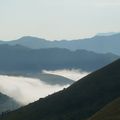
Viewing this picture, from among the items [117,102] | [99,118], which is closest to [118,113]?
[99,118]

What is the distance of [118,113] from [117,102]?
82.6 ft

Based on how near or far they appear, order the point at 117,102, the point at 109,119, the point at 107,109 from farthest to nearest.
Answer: the point at 117,102 → the point at 107,109 → the point at 109,119

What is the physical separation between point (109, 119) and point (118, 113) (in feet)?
31.7

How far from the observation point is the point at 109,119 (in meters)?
148

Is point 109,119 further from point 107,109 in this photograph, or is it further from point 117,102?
point 117,102

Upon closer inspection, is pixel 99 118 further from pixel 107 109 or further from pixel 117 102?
pixel 117 102

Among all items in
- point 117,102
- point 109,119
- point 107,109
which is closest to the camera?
point 109,119

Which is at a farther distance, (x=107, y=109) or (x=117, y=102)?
(x=117, y=102)

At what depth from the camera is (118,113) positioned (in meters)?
157

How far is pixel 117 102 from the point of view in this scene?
181875 mm

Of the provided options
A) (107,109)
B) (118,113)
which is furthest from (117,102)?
(118,113)

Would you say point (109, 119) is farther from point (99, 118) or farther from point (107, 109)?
point (107, 109)

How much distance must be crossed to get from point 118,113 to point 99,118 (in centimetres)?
678

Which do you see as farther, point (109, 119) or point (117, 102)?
point (117, 102)
